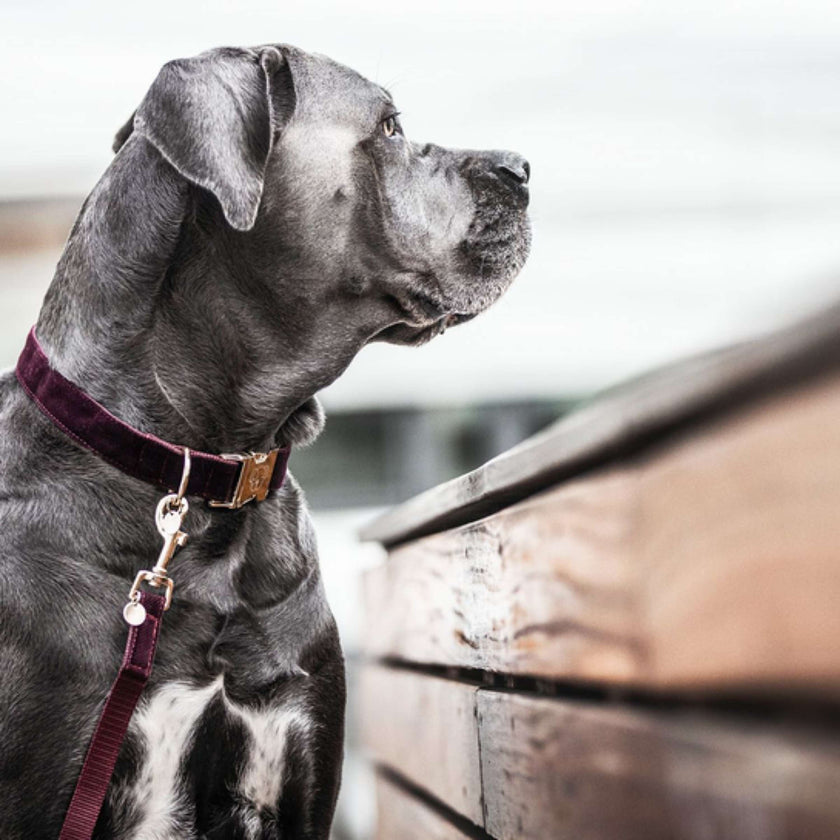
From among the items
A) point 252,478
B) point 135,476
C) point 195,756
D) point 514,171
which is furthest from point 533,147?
point 195,756

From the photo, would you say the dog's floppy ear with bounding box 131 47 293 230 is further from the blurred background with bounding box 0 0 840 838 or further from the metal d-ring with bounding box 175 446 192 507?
the blurred background with bounding box 0 0 840 838

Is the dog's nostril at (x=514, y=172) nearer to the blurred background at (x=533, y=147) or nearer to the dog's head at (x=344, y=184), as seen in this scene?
the dog's head at (x=344, y=184)

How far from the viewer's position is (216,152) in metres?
1.35

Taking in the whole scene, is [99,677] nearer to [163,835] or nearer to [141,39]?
[163,835]

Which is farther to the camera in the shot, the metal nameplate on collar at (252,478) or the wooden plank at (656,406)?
the metal nameplate on collar at (252,478)

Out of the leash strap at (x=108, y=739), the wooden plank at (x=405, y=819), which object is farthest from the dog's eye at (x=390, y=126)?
the wooden plank at (x=405, y=819)

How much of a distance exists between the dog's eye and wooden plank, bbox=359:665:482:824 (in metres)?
0.84

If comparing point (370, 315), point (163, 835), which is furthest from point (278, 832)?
point (370, 315)

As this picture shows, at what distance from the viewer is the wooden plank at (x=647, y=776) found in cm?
58

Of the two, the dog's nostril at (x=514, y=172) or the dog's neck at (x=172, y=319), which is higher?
the dog's nostril at (x=514, y=172)

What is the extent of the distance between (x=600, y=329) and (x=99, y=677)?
5.09m

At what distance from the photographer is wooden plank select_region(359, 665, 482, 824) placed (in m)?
1.46

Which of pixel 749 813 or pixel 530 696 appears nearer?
pixel 749 813

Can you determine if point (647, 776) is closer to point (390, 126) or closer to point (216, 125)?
point (216, 125)
